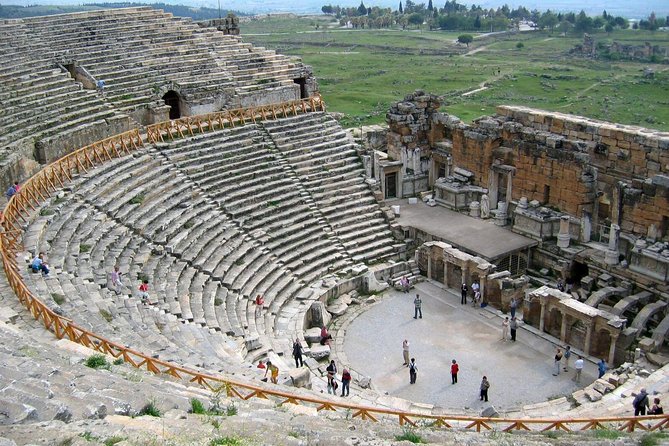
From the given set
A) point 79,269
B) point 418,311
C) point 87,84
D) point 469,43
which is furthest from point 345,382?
point 469,43

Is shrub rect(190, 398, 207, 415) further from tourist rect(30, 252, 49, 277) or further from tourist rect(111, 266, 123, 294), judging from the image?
tourist rect(111, 266, 123, 294)

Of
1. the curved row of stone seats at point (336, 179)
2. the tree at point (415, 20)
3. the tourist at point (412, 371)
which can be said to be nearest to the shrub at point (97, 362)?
the tourist at point (412, 371)

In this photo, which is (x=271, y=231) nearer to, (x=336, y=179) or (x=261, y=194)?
(x=261, y=194)

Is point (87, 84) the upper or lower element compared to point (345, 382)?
upper

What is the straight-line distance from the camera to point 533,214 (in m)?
23.3

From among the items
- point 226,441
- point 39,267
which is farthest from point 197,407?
point 39,267

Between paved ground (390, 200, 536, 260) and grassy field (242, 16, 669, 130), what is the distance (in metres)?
20.3

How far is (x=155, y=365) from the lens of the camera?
37.1 ft

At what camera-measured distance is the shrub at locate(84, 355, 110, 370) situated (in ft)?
33.7

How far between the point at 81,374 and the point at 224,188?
1366cm

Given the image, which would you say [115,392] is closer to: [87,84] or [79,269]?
[79,269]

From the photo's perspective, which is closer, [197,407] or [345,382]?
[197,407]

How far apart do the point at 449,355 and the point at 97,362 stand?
10766mm

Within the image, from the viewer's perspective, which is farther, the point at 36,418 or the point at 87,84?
the point at 87,84
